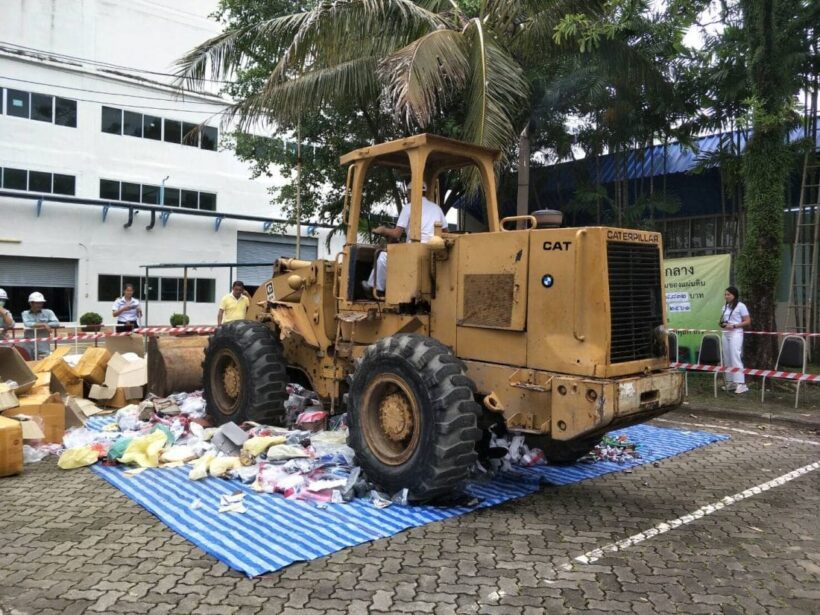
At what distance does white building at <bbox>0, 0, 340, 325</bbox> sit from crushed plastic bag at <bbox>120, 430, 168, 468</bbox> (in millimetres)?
17373

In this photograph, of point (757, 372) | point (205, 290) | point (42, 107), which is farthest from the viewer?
point (205, 290)

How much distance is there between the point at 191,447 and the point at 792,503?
5.15 meters

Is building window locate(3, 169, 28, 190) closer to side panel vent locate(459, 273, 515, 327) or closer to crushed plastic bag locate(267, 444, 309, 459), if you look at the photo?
crushed plastic bag locate(267, 444, 309, 459)

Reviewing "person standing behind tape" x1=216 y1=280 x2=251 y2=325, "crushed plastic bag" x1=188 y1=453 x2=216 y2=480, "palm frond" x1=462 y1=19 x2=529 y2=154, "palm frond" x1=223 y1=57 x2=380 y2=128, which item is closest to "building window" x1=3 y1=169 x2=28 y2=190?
"palm frond" x1=223 y1=57 x2=380 y2=128

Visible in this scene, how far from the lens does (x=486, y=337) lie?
5168 mm

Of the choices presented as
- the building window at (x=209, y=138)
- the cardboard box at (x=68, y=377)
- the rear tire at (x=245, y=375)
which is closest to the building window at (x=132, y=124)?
the building window at (x=209, y=138)

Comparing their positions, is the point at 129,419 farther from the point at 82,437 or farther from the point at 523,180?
the point at 523,180

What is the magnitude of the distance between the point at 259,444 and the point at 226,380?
4.91 feet

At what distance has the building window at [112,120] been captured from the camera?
83.0 ft

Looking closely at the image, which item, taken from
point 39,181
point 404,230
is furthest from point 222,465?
point 39,181

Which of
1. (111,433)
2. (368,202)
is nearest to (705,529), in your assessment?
(111,433)

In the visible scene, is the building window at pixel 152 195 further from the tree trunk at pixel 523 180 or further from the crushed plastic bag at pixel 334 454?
the crushed plastic bag at pixel 334 454

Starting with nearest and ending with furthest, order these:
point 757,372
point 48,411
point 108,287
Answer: point 48,411 → point 757,372 → point 108,287

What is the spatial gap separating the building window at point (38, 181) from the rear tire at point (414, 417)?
22.8 m
